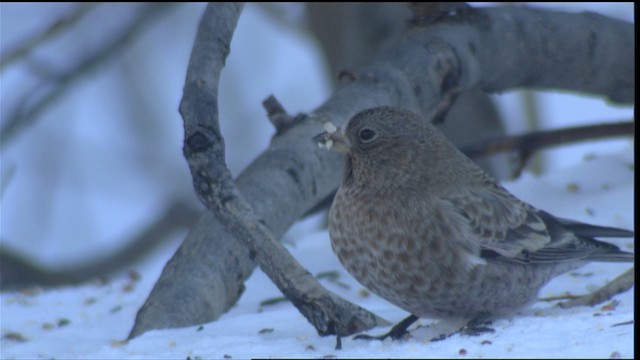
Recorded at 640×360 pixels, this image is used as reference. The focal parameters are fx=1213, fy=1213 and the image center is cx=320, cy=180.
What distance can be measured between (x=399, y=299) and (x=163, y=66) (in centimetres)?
759

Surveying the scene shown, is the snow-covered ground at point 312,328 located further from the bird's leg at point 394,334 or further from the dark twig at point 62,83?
the dark twig at point 62,83

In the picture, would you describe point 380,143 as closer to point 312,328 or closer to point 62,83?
point 312,328

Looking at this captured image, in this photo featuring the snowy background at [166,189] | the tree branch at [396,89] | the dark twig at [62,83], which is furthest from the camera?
the dark twig at [62,83]

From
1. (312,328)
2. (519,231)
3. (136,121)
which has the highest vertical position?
(136,121)

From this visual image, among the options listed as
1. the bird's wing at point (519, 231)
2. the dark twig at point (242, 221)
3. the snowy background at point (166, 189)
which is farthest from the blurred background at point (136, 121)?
the dark twig at point (242, 221)

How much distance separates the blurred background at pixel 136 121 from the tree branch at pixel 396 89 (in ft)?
8.69

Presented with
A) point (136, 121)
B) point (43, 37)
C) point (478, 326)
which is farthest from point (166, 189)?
point (478, 326)

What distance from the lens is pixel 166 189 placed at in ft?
33.2

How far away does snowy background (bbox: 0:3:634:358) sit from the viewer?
3.78m

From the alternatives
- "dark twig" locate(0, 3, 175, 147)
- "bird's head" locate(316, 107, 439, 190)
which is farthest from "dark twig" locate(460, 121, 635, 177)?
"dark twig" locate(0, 3, 175, 147)

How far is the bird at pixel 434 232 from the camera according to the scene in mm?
3855

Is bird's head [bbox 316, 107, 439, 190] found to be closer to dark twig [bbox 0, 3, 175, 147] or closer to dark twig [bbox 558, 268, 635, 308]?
dark twig [bbox 558, 268, 635, 308]

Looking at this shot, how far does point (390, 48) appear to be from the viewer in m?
5.57

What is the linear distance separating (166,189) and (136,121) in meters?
0.93
